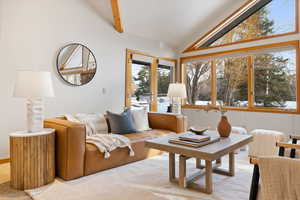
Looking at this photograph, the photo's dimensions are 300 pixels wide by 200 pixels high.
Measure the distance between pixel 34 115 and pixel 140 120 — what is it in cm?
178

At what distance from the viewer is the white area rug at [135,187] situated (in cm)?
208

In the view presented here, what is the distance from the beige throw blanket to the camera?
1117 mm

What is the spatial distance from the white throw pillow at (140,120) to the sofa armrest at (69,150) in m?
1.29

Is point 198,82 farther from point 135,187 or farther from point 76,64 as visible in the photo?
point 135,187

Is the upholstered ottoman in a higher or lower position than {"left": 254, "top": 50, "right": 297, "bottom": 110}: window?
lower

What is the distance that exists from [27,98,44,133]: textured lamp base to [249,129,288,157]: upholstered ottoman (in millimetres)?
3249

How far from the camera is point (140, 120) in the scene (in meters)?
3.74

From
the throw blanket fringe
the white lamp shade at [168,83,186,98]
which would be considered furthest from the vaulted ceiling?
the throw blanket fringe

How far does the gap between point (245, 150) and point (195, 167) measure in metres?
1.53

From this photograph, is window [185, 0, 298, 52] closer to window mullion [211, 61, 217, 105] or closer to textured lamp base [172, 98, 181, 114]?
window mullion [211, 61, 217, 105]

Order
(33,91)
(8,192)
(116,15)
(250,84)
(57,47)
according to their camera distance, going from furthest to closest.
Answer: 1. (250,84)
2. (116,15)
3. (57,47)
4. (33,91)
5. (8,192)

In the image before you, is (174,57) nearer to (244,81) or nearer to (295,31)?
(244,81)

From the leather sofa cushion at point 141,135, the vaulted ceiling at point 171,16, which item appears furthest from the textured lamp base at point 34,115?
the vaulted ceiling at point 171,16

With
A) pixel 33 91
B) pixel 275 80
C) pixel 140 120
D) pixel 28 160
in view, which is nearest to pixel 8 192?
pixel 28 160
